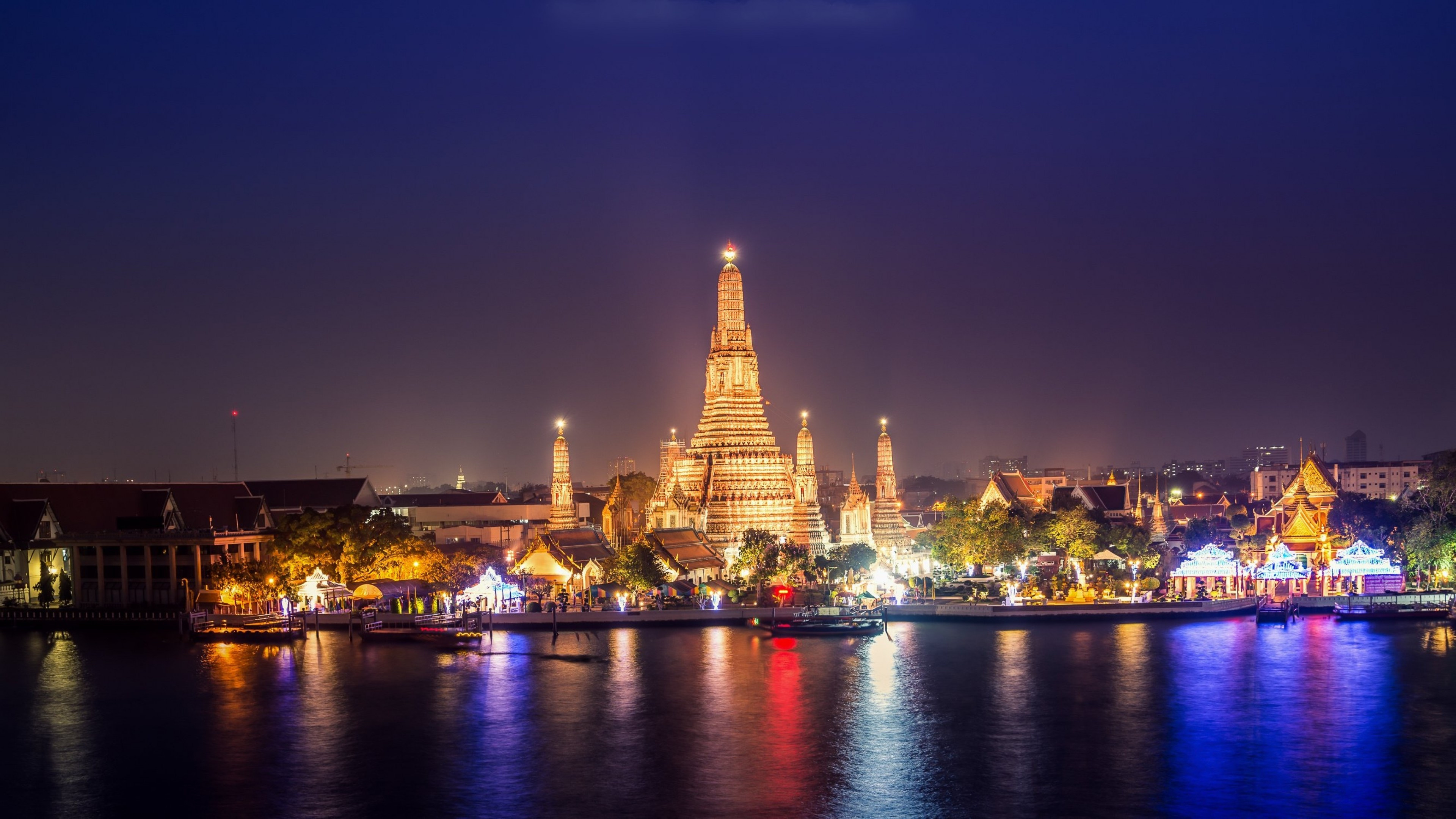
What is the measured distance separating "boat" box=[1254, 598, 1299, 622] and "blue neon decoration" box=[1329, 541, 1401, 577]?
15.8 ft

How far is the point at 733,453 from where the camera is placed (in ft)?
246

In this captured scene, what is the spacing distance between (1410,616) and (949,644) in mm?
20527

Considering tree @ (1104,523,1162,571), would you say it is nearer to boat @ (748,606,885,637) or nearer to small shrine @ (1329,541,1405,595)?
small shrine @ (1329,541,1405,595)

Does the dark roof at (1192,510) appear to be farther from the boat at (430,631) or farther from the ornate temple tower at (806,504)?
the boat at (430,631)

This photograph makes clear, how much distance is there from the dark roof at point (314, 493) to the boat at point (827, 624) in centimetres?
3416

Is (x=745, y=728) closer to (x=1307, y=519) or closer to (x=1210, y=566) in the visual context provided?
(x=1210, y=566)

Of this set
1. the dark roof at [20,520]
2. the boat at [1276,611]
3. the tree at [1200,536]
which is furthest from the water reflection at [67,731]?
the tree at [1200,536]

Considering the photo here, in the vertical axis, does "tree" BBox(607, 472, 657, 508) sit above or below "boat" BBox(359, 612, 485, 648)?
above

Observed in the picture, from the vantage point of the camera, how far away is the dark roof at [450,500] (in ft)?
317

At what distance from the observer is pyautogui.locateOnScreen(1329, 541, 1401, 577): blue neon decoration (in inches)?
2468

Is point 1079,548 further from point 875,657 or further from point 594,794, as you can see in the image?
point 594,794

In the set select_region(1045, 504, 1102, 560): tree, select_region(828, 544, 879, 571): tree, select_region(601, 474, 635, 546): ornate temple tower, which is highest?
select_region(601, 474, 635, 546): ornate temple tower

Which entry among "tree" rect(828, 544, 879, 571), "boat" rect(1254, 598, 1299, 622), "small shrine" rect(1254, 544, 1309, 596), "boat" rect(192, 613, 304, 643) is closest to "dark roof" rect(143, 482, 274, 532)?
"boat" rect(192, 613, 304, 643)

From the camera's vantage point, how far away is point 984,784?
32.1 meters
